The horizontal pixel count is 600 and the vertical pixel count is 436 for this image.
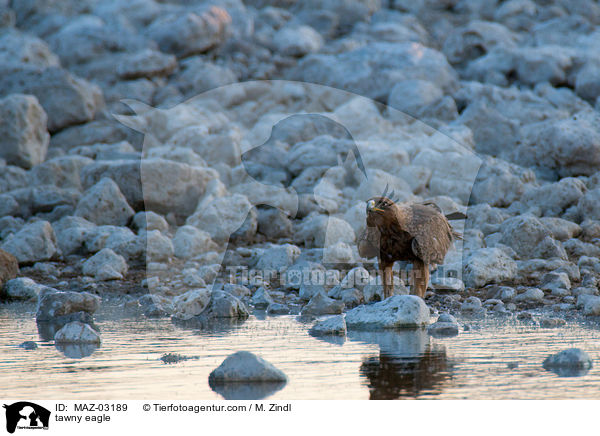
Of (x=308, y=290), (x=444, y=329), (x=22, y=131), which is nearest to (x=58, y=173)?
(x=22, y=131)

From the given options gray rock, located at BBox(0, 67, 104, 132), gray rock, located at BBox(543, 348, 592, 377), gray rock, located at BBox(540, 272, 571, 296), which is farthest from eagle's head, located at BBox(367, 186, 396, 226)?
gray rock, located at BBox(0, 67, 104, 132)

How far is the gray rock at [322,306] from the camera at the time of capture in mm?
10422

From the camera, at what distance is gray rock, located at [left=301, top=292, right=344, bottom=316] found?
1042 centimetres

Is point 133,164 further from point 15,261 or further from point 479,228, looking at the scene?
point 479,228

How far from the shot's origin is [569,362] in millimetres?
7152

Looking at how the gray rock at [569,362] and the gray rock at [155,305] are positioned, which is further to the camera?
the gray rock at [155,305]

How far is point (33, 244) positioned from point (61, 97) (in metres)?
8.05

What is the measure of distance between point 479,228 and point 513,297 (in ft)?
10.9

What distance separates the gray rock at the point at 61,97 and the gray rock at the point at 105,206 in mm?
6040

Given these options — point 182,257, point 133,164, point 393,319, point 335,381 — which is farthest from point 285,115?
point 335,381

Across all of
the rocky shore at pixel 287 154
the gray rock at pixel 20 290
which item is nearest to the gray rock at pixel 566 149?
the rocky shore at pixel 287 154

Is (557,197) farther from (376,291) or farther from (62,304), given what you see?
(62,304)

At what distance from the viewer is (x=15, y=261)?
12531mm
